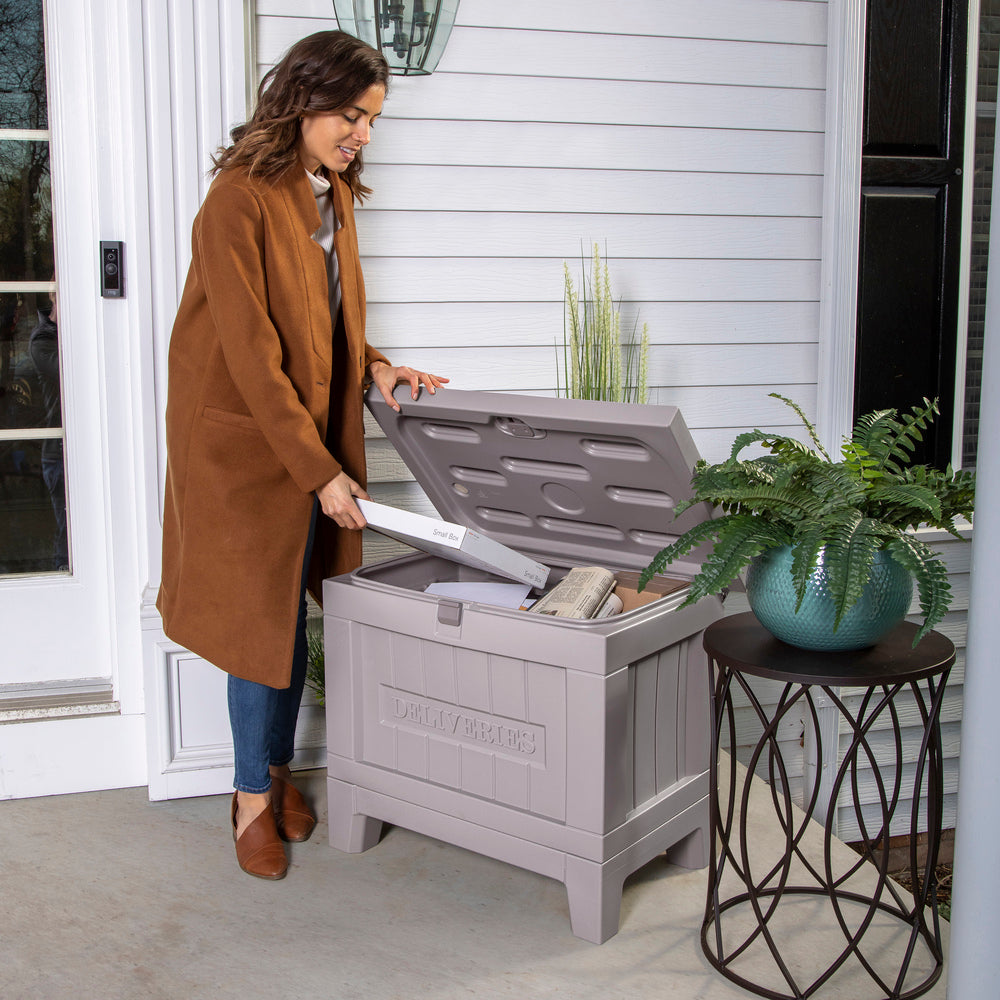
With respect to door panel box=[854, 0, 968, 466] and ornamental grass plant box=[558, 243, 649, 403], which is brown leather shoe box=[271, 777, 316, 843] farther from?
door panel box=[854, 0, 968, 466]

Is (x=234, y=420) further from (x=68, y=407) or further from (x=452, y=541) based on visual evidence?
(x=68, y=407)

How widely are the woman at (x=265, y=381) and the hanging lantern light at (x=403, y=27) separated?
18.9 inches

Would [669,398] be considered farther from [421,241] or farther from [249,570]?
[249,570]

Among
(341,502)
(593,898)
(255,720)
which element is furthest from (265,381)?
(593,898)

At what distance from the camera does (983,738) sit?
4.98 feet

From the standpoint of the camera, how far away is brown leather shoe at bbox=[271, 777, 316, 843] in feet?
8.65

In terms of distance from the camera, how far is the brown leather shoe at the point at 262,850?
2.46 meters

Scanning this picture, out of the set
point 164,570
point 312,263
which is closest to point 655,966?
point 164,570

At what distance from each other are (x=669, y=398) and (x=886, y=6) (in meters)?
1.32

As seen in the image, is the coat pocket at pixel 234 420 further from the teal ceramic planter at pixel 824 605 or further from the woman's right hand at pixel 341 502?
the teal ceramic planter at pixel 824 605

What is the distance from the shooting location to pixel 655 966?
7.04ft

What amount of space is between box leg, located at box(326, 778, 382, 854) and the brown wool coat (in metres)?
0.35

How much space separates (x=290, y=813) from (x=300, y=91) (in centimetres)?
167

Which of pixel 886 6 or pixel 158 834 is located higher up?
pixel 886 6
